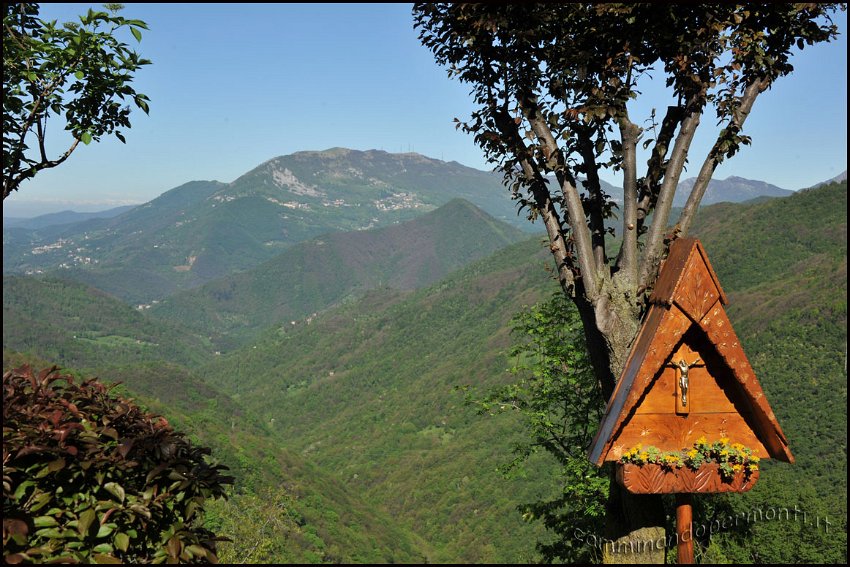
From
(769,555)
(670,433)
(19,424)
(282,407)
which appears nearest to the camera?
(19,424)

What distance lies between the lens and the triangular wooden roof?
3.91 meters

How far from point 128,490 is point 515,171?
164 inches

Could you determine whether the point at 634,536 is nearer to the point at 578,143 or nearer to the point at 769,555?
the point at 578,143

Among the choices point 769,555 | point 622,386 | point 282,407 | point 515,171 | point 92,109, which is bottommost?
point 282,407

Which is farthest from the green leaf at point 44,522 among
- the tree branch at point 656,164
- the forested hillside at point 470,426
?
the forested hillside at point 470,426

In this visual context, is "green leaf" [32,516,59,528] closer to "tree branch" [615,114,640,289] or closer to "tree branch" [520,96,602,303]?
"tree branch" [520,96,602,303]

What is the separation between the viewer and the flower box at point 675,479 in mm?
4027

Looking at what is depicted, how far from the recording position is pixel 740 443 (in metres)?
4.12

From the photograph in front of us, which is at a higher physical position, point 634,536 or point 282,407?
point 634,536

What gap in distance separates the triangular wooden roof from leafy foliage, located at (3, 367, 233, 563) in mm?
2601

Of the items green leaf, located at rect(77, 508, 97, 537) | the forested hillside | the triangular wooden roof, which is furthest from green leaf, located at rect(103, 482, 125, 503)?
the forested hillside

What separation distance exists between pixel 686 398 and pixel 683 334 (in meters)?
0.45

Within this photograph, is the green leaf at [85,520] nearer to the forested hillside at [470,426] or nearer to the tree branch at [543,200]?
the tree branch at [543,200]

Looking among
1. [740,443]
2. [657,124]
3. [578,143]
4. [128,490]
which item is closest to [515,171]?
[578,143]
